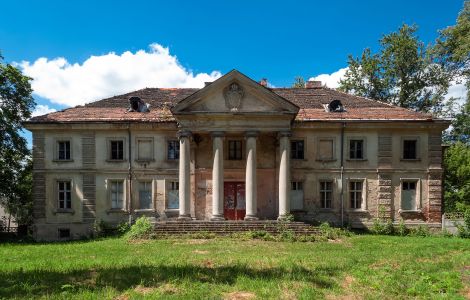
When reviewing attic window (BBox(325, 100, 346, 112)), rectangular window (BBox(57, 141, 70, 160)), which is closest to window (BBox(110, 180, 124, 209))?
rectangular window (BBox(57, 141, 70, 160))

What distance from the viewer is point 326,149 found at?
21250mm

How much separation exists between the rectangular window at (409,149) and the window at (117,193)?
17.9m

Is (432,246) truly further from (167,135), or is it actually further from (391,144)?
(167,135)

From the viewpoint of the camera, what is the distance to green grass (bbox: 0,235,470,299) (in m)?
7.41

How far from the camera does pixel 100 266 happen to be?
9.94 metres

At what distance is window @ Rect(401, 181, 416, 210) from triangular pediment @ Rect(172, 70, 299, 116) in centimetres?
934

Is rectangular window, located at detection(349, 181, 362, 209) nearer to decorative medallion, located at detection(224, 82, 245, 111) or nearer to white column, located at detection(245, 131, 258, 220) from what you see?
white column, located at detection(245, 131, 258, 220)

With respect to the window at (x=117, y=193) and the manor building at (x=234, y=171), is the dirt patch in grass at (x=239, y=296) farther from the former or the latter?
the window at (x=117, y=193)

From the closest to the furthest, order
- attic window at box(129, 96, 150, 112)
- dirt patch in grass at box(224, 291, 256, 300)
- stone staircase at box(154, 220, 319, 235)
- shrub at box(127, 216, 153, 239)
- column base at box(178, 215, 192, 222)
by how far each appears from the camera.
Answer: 1. dirt patch in grass at box(224, 291, 256, 300)
2. shrub at box(127, 216, 153, 239)
3. stone staircase at box(154, 220, 319, 235)
4. column base at box(178, 215, 192, 222)
5. attic window at box(129, 96, 150, 112)

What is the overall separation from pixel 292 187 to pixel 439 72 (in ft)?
61.6

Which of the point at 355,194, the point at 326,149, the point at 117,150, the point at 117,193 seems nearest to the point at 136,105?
the point at 117,150

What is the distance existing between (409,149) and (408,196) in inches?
116

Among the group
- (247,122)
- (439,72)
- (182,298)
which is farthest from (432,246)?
(439,72)

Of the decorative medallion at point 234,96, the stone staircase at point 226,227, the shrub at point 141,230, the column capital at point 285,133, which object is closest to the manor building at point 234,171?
the column capital at point 285,133
